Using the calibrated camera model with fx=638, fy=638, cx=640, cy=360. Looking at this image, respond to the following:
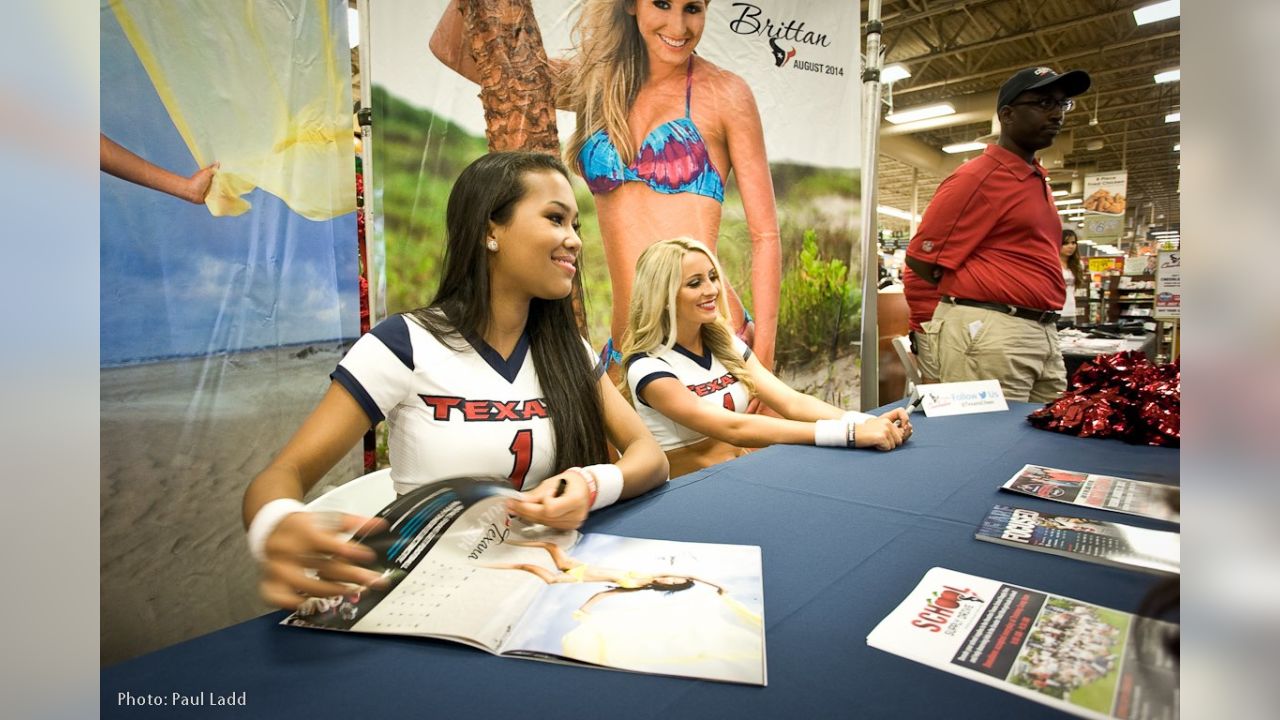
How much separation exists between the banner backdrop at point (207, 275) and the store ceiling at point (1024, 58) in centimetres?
617

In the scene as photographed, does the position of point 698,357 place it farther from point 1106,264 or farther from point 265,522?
point 1106,264

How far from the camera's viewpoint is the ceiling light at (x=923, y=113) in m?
8.74

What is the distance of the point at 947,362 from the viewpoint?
8.44 ft

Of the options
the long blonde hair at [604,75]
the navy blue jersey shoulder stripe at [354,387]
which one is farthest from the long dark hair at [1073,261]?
the navy blue jersey shoulder stripe at [354,387]

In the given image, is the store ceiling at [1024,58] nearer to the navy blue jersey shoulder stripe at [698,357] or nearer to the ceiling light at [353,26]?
the navy blue jersey shoulder stripe at [698,357]

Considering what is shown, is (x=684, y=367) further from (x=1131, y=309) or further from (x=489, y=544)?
(x=1131, y=309)

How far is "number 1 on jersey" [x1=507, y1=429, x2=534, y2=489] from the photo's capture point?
4.38 feet

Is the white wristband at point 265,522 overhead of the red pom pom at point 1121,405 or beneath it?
beneath

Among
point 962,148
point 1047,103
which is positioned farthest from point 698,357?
point 962,148

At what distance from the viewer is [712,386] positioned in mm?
2018

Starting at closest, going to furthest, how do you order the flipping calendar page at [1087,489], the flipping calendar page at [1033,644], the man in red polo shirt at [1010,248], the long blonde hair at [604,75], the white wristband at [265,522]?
the flipping calendar page at [1033,644] < the white wristband at [265,522] < the flipping calendar page at [1087,489] < the long blonde hair at [604,75] < the man in red polo shirt at [1010,248]

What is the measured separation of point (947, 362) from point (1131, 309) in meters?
7.50

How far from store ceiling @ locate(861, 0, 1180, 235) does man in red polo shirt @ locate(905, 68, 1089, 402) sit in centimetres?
388
